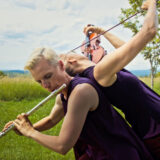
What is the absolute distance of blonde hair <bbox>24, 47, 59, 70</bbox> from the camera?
5.66 feet

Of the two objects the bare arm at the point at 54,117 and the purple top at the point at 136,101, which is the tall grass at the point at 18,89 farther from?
the purple top at the point at 136,101

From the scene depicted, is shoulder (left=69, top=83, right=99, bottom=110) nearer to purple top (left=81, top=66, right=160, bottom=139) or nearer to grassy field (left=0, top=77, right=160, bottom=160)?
purple top (left=81, top=66, right=160, bottom=139)

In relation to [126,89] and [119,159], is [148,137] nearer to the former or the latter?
[119,159]

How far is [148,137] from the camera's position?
1863 millimetres

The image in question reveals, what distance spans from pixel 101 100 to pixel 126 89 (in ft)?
0.61

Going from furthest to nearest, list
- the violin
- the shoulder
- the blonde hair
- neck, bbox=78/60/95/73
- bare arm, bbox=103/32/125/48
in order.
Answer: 1. the violin
2. bare arm, bbox=103/32/125/48
3. neck, bbox=78/60/95/73
4. the blonde hair
5. the shoulder

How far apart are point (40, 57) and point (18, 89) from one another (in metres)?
10.2

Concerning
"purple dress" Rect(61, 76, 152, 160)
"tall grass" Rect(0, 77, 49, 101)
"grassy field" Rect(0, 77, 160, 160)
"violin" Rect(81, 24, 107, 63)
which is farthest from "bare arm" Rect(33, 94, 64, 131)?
"tall grass" Rect(0, 77, 49, 101)

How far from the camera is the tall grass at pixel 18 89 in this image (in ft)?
36.9

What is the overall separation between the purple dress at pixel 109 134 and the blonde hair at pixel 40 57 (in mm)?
197

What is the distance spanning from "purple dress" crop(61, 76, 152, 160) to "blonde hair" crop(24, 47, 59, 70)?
197mm

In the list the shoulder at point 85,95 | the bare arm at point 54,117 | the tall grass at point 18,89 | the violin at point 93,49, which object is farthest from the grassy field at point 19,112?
the shoulder at point 85,95

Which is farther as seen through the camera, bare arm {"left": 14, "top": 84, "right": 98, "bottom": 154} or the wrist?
the wrist

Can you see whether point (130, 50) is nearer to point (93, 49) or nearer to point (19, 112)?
point (93, 49)
